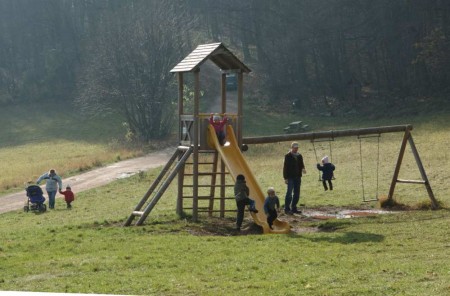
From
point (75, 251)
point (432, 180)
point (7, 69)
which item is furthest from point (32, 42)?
point (75, 251)

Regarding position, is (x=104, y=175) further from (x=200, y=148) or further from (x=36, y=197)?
(x=200, y=148)

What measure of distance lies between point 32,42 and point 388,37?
160 ft

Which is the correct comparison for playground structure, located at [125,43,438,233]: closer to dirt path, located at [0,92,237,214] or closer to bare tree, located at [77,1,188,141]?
dirt path, located at [0,92,237,214]

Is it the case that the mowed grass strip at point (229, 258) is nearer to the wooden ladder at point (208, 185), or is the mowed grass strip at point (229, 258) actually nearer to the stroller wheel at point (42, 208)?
the wooden ladder at point (208, 185)

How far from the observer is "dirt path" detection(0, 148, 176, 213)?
3274 cm

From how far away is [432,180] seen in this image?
28.9 m

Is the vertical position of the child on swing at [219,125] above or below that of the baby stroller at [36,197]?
above

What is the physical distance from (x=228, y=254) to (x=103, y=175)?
25966 millimetres

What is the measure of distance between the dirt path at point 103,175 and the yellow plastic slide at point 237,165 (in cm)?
1160

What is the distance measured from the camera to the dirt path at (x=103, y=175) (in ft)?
107

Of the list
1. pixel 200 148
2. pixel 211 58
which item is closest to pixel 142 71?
pixel 211 58

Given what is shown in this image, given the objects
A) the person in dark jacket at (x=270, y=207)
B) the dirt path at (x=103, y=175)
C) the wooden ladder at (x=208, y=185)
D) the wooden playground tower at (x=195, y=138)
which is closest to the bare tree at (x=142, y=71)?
the dirt path at (x=103, y=175)

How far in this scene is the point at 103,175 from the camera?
40.6m

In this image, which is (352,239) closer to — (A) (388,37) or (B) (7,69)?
(A) (388,37)
